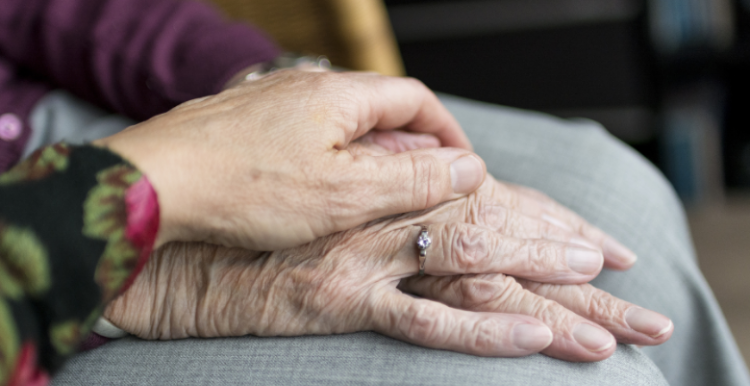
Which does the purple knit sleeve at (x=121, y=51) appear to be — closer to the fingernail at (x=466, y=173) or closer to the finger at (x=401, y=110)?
the finger at (x=401, y=110)

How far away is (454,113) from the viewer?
0.98 m

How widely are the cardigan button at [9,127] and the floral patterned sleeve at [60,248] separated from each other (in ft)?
1.21

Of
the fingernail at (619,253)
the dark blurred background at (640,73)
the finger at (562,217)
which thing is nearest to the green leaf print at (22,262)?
the finger at (562,217)

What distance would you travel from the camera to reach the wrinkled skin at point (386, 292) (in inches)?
23.8

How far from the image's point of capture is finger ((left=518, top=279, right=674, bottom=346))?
63cm

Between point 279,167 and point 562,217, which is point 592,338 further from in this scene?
point 279,167

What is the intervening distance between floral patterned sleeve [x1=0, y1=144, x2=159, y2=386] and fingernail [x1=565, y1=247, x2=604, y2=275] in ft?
Answer: 1.57

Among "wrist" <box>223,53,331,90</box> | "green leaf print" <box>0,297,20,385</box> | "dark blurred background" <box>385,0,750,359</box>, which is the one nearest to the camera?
"green leaf print" <box>0,297,20,385</box>

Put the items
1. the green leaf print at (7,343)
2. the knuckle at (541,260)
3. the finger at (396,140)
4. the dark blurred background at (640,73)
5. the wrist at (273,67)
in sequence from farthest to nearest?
the dark blurred background at (640,73) < the wrist at (273,67) < the finger at (396,140) < the knuckle at (541,260) < the green leaf print at (7,343)

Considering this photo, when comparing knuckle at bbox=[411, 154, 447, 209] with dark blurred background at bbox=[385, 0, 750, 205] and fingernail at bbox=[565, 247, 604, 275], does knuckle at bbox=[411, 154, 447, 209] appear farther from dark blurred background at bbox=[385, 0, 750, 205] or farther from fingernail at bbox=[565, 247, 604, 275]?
dark blurred background at bbox=[385, 0, 750, 205]

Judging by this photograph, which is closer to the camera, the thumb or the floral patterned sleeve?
the floral patterned sleeve

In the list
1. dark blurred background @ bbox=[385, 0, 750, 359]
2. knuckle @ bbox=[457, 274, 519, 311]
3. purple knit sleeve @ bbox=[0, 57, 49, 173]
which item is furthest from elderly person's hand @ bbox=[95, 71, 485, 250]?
dark blurred background @ bbox=[385, 0, 750, 359]

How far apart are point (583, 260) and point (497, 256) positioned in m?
0.11

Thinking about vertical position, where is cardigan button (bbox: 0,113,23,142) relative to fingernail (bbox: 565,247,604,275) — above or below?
above
